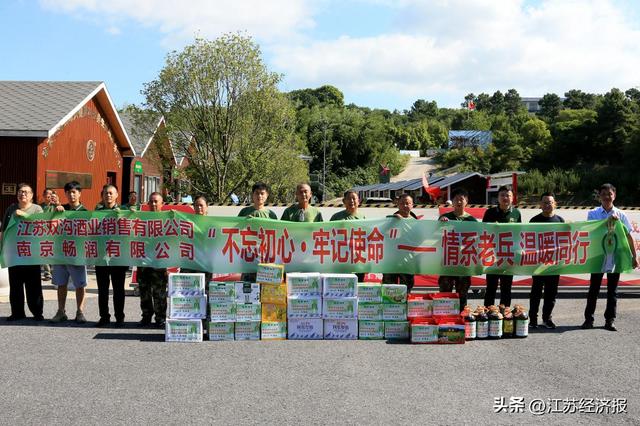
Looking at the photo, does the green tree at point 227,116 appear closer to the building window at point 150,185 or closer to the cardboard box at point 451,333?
the building window at point 150,185

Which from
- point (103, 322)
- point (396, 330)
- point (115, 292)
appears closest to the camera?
point (396, 330)

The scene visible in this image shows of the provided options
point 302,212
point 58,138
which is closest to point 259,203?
point 302,212

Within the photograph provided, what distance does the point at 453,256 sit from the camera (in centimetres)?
1016

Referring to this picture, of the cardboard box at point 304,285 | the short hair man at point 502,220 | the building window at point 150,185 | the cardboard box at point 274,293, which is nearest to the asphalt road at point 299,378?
the cardboard box at point 274,293

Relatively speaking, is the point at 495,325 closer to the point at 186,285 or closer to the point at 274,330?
the point at 274,330

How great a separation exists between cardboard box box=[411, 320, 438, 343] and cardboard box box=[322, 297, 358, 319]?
0.82 m

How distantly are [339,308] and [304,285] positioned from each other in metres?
0.56

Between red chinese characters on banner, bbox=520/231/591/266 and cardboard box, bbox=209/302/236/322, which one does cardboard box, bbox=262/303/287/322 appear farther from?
red chinese characters on banner, bbox=520/231/591/266

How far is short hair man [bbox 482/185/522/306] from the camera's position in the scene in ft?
32.5

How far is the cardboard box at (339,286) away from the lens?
9.04 meters

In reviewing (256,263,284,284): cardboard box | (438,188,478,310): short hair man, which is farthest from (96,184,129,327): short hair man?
(438,188,478,310): short hair man

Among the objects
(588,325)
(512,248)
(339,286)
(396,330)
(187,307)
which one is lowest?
(588,325)

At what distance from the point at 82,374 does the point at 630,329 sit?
7617 mm

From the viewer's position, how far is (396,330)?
9.09 m
